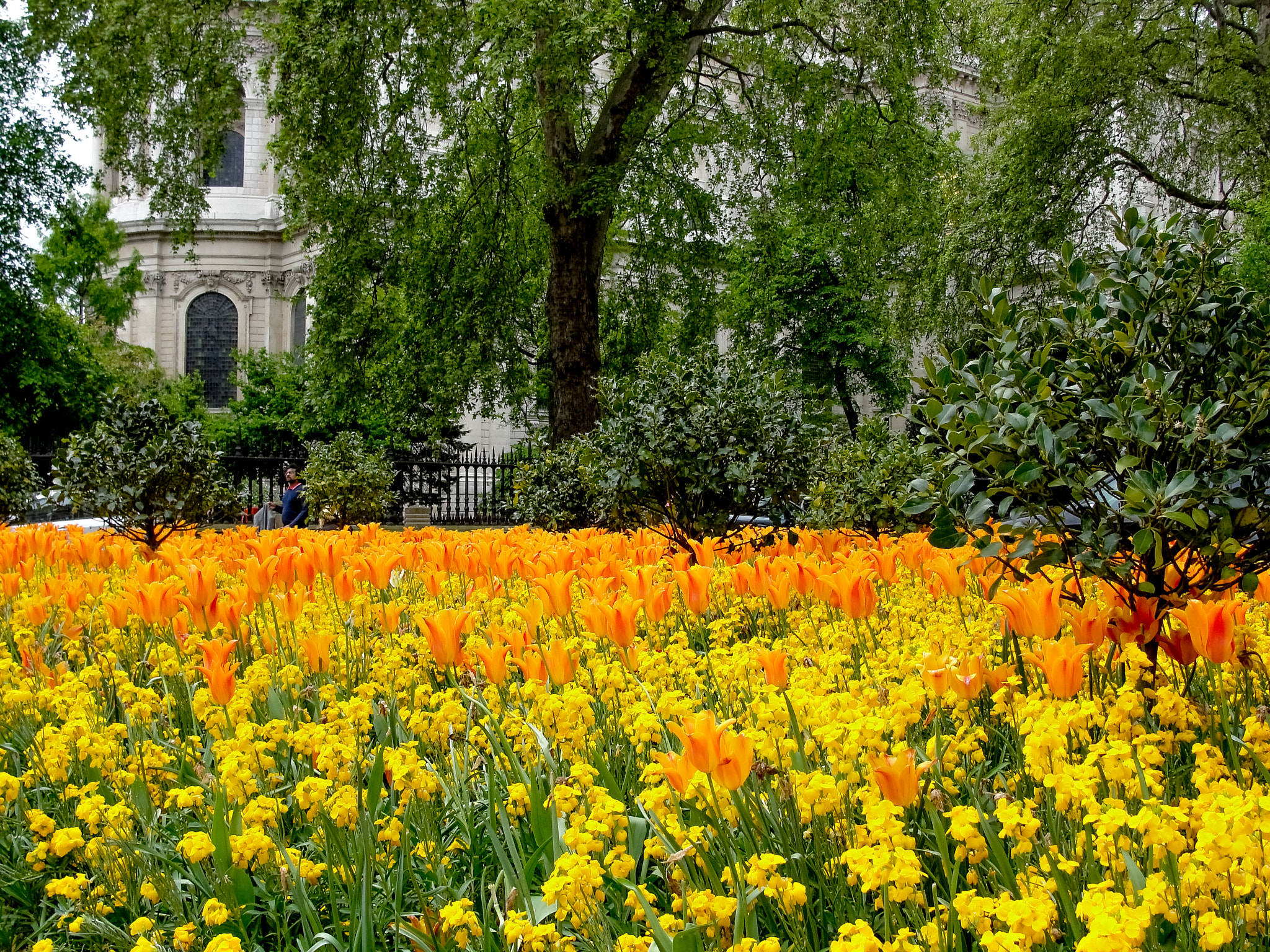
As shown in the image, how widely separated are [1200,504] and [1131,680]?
0.79m

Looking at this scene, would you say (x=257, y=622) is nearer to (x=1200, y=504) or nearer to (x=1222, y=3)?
(x=1200, y=504)

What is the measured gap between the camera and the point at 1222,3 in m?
21.2

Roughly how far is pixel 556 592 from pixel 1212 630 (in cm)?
209

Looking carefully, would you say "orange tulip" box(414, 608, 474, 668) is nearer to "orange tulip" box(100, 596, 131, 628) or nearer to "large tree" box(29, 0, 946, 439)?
"orange tulip" box(100, 596, 131, 628)

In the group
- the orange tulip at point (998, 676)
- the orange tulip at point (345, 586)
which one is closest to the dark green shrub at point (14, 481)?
the orange tulip at point (345, 586)

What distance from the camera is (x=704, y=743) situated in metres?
1.90

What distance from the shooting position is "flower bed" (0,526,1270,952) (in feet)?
5.93

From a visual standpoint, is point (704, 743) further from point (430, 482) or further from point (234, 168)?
point (234, 168)

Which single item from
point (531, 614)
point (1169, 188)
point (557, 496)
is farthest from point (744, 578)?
point (1169, 188)

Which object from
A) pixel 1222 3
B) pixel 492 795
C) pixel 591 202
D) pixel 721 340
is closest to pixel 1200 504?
pixel 492 795

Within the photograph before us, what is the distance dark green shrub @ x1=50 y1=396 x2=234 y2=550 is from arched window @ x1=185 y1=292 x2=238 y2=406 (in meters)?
50.8

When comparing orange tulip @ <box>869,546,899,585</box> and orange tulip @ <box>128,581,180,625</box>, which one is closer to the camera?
orange tulip @ <box>128,581,180,625</box>

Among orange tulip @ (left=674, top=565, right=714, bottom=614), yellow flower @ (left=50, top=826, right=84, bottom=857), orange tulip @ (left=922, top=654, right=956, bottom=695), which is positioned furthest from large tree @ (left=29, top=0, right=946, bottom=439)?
yellow flower @ (left=50, top=826, right=84, bottom=857)

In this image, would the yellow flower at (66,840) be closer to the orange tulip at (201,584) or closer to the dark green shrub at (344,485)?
the orange tulip at (201,584)
